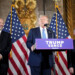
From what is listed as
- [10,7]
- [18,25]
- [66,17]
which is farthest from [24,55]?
[66,17]

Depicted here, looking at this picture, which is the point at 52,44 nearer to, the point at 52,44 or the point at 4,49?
the point at 52,44

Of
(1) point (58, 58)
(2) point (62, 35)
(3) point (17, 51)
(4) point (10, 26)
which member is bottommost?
(1) point (58, 58)

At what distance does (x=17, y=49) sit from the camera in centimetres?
527

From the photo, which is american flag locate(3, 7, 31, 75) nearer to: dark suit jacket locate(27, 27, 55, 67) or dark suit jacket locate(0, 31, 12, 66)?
dark suit jacket locate(0, 31, 12, 66)

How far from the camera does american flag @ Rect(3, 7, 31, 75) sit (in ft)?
17.2

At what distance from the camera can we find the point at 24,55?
5336mm

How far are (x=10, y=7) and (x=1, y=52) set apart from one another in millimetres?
2547

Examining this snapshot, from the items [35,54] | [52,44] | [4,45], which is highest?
[52,44]

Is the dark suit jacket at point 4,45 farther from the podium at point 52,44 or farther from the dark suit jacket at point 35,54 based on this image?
the podium at point 52,44

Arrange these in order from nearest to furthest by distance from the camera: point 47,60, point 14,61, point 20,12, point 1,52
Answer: point 47,60 → point 1,52 → point 14,61 → point 20,12

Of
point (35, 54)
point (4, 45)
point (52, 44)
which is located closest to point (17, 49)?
point (4, 45)

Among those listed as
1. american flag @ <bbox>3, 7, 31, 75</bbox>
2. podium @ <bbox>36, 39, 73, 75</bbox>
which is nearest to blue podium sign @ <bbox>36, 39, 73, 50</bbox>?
podium @ <bbox>36, 39, 73, 75</bbox>

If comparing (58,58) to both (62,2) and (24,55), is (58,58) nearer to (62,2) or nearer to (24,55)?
(24,55)

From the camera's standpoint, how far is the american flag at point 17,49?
524 cm
